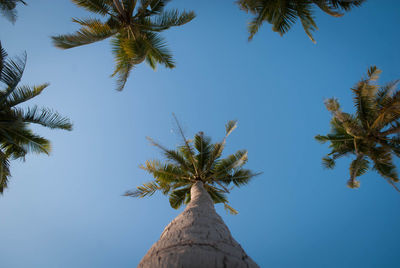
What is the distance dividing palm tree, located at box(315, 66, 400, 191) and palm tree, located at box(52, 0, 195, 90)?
8487mm

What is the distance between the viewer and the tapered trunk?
8.04 feet

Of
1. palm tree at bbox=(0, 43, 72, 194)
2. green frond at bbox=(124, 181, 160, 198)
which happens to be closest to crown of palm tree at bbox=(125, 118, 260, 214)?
green frond at bbox=(124, 181, 160, 198)

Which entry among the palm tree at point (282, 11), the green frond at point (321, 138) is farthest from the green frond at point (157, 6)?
the green frond at point (321, 138)

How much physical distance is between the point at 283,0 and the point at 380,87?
6.72 meters

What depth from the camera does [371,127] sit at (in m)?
10.5

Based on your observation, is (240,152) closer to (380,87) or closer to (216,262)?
(216,262)

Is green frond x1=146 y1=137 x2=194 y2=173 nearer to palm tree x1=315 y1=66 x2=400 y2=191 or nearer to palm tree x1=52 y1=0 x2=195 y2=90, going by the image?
palm tree x1=52 y1=0 x2=195 y2=90

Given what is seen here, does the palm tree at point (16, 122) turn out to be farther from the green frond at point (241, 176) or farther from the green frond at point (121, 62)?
the green frond at point (241, 176)

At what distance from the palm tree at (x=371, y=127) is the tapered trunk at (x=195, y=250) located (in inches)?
368

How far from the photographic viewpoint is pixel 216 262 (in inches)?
96.8

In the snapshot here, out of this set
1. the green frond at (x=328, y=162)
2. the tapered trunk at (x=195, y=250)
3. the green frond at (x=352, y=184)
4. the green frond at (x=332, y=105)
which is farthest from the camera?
the green frond at (x=328, y=162)

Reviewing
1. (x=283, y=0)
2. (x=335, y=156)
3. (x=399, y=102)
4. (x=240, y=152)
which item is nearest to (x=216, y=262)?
(x=240, y=152)

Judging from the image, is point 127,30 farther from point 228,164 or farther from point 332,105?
point 332,105

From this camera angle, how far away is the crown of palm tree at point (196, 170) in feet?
27.6
